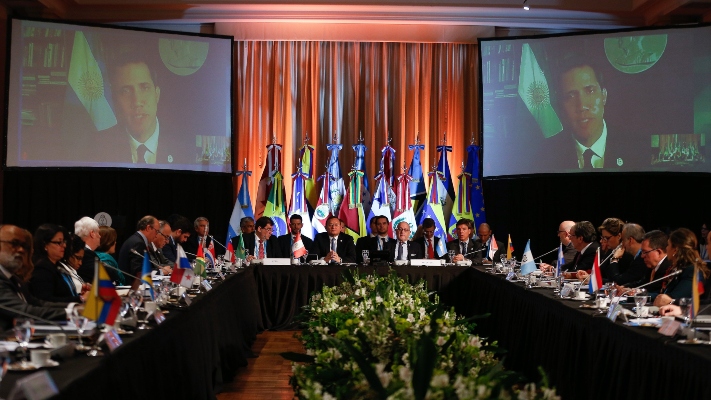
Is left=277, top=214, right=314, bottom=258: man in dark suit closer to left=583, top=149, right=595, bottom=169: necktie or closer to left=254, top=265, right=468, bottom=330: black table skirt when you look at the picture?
left=254, top=265, right=468, bottom=330: black table skirt

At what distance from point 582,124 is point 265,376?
20.3ft

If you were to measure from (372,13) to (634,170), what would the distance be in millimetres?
3823

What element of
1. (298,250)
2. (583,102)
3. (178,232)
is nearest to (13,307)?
(178,232)

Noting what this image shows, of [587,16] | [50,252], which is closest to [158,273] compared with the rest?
[50,252]

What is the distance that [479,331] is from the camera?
6980mm

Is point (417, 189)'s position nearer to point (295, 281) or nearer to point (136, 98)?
point (295, 281)

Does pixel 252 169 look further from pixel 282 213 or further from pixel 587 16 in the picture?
pixel 587 16

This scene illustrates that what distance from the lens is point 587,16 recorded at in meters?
11.0

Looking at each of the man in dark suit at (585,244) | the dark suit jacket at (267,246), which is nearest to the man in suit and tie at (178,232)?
the dark suit jacket at (267,246)

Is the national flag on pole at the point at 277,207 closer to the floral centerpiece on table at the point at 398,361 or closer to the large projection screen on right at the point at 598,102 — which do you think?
the large projection screen on right at the point at 598,102

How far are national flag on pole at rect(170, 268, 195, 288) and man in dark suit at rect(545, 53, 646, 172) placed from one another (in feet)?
22.9

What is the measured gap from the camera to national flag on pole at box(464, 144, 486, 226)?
422 inches

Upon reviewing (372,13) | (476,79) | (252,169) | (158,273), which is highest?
(372,13)

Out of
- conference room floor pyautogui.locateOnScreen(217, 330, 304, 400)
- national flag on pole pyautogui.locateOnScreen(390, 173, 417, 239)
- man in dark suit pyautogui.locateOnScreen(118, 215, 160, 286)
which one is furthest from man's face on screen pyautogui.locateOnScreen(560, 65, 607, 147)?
man in dark suit pyautogui.locateOnScreen(118, 215, 160, 286)
